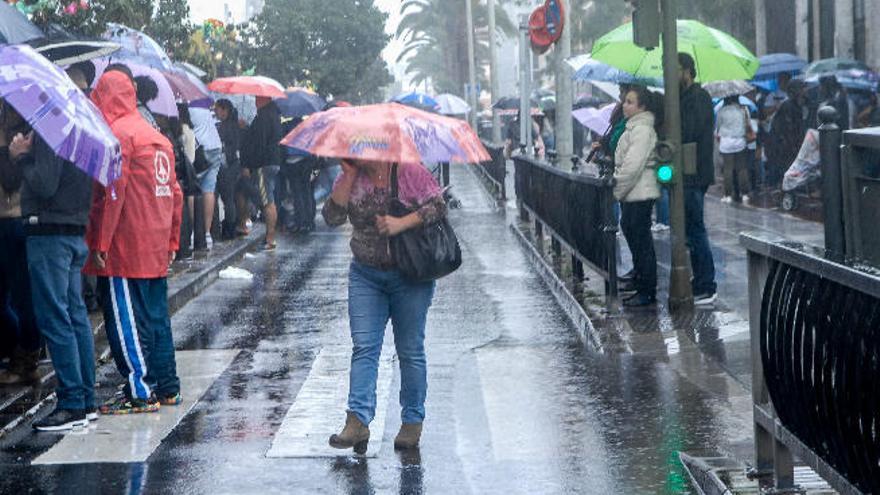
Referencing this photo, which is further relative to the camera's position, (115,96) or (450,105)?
(450,105)

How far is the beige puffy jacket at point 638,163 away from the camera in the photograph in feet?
41.1

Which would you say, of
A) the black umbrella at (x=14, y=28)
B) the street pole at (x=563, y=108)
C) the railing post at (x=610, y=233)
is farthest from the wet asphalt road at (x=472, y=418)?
the street pole at (x=563, y=108)

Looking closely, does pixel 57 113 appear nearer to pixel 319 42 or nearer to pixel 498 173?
pixel 498 173

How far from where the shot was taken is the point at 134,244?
8.97m

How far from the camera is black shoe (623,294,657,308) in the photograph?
42.3 ft

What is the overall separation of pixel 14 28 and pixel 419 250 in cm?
464

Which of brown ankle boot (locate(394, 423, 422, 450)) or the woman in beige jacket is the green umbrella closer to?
the woman in beige jacket

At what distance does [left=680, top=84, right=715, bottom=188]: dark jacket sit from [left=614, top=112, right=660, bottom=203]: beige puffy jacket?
365 mm

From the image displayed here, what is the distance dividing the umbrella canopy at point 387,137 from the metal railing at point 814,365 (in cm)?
169

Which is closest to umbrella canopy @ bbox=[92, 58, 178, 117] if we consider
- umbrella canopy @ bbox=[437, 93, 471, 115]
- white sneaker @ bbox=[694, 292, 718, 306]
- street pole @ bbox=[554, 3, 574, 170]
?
white sneaker @ bbox=[694, 292, 718, 306]

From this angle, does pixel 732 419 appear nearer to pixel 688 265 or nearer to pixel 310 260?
pixel 688 265

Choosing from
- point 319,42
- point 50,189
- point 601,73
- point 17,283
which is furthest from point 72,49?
point 319,42

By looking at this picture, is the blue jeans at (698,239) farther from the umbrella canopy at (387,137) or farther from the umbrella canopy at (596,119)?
the umbrella canopy at (596,119)

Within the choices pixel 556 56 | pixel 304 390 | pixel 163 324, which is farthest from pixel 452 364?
pixel 556 56
